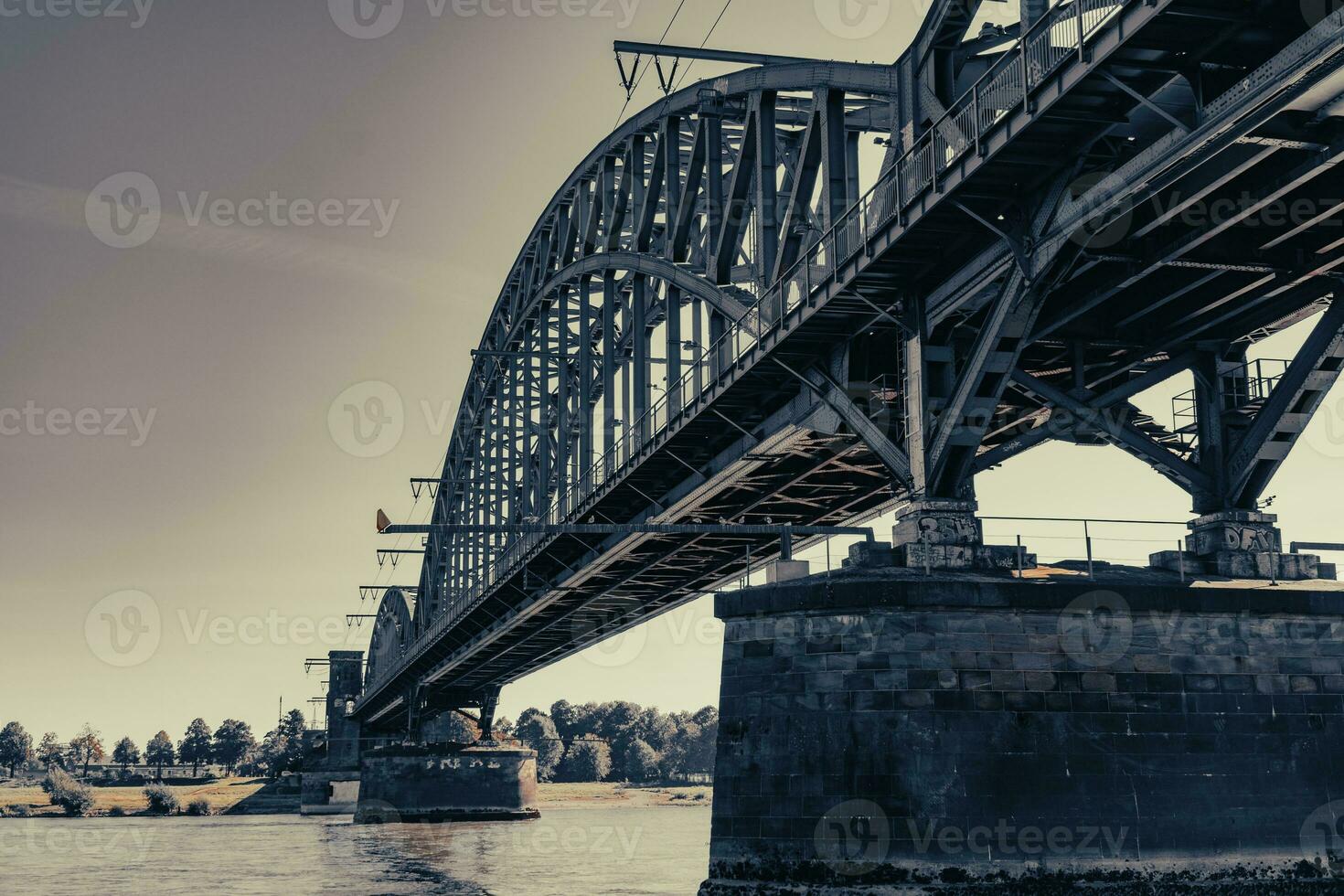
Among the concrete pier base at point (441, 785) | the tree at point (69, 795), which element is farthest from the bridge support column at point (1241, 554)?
the tree at point (69, 795)

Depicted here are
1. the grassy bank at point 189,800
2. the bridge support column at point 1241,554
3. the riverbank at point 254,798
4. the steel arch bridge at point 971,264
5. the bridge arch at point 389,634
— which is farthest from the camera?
the riverbank at point 254,798

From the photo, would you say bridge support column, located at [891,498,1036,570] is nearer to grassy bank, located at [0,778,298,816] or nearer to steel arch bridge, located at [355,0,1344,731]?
steel arch bridge, located at [355,0,1344,731]

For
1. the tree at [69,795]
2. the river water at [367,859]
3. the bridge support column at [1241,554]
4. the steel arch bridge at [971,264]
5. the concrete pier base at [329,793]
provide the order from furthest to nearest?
the tree at [69,795] → the concrete pier base at [329,793] → the river water at [367,859] → the bridge support column at [1241,554] → the steel arch bridge at [971,264]

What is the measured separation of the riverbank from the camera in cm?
14438

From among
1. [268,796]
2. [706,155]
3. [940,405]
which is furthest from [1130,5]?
[268,796]

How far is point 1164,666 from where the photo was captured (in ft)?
71.9

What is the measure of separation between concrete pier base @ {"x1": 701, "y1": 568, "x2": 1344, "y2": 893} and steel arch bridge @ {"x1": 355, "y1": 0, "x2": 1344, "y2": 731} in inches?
119

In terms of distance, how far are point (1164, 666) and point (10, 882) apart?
40037 millimetres

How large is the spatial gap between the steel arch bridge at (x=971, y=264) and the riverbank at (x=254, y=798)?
104117mm

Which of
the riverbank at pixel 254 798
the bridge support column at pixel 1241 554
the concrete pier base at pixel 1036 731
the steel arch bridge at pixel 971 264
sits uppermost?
the steel arch bridge at pixel 971 264

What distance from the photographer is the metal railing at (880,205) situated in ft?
66.2

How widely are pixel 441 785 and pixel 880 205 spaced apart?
7962 cm

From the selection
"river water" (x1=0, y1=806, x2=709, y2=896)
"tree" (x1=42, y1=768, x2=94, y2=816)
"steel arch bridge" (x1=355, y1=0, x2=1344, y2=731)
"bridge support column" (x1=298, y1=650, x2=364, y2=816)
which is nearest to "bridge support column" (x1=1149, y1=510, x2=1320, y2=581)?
"steel arch bridge" (x1=355, y1=0, x2=1344, y2=731)

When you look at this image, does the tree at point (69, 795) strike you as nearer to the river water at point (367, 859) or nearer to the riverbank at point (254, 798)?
the riverbank at point (254, 798)
